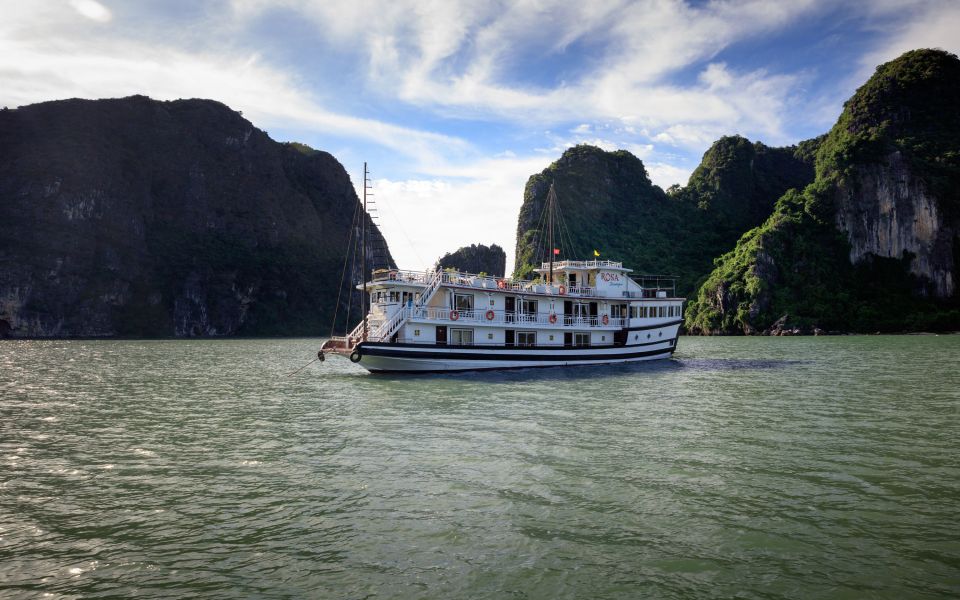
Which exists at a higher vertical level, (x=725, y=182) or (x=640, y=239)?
(x=725, y=182)

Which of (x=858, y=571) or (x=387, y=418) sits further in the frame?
(x=387, y=418)

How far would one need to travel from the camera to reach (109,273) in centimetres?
12094

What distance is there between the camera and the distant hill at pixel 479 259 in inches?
6068

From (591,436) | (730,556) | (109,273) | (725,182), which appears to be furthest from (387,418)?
(725,182)

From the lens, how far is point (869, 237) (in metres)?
A: 108

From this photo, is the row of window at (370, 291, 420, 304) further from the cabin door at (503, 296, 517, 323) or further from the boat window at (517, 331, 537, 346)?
the boat window at (517, 331, 537, 346)

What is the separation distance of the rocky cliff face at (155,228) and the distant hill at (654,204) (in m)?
54.5

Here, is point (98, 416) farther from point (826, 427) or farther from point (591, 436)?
point (826, 427)

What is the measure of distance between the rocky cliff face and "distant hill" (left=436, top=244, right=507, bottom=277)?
92.8 feet

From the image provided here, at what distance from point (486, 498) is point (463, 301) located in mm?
21654

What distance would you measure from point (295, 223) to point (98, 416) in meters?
157

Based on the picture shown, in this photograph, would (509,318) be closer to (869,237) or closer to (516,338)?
(516,338)

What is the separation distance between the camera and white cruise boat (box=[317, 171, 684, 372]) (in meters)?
29.0

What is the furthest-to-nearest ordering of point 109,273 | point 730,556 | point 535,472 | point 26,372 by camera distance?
point 109,273, point 26,372, point 535,472, point 730,556
